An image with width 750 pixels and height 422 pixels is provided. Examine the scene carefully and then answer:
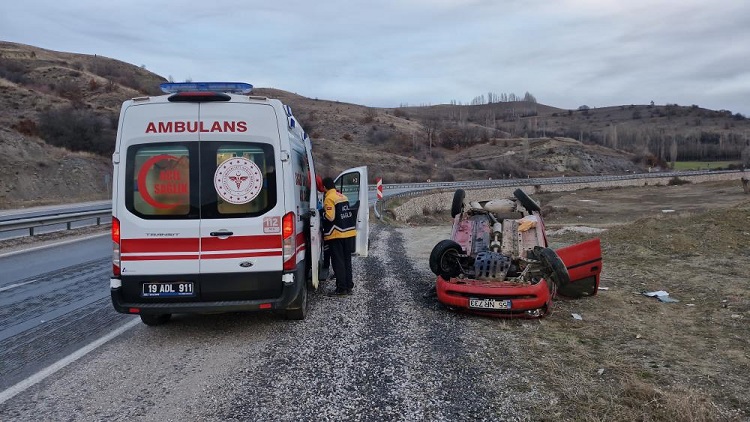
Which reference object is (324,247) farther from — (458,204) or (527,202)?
(527,202)

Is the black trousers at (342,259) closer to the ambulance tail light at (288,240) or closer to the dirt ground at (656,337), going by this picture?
the ambulance tail light at (288,240)

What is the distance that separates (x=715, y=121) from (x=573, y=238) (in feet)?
589

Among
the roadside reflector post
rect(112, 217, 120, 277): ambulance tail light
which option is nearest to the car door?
rect(112, 217, 120, 277): ambulance tail light

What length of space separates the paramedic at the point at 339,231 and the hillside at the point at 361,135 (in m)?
22.3

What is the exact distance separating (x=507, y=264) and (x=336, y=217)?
8.43 feet

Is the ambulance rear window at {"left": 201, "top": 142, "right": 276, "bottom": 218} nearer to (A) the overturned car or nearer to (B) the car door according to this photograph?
(A) the overturned car

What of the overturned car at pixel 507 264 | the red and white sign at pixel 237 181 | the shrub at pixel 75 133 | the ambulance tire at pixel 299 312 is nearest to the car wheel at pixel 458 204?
the overturned car at pixel 507 264

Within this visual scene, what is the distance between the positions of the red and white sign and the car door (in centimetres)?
472

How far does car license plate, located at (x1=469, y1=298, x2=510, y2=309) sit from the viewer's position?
6.81 m

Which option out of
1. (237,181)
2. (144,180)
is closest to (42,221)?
(144,180)

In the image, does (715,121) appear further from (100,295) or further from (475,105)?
(100,295)

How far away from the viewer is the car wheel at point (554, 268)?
7.18 m

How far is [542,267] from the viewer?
7508 mm

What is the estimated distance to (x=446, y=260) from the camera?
7.87 meters
